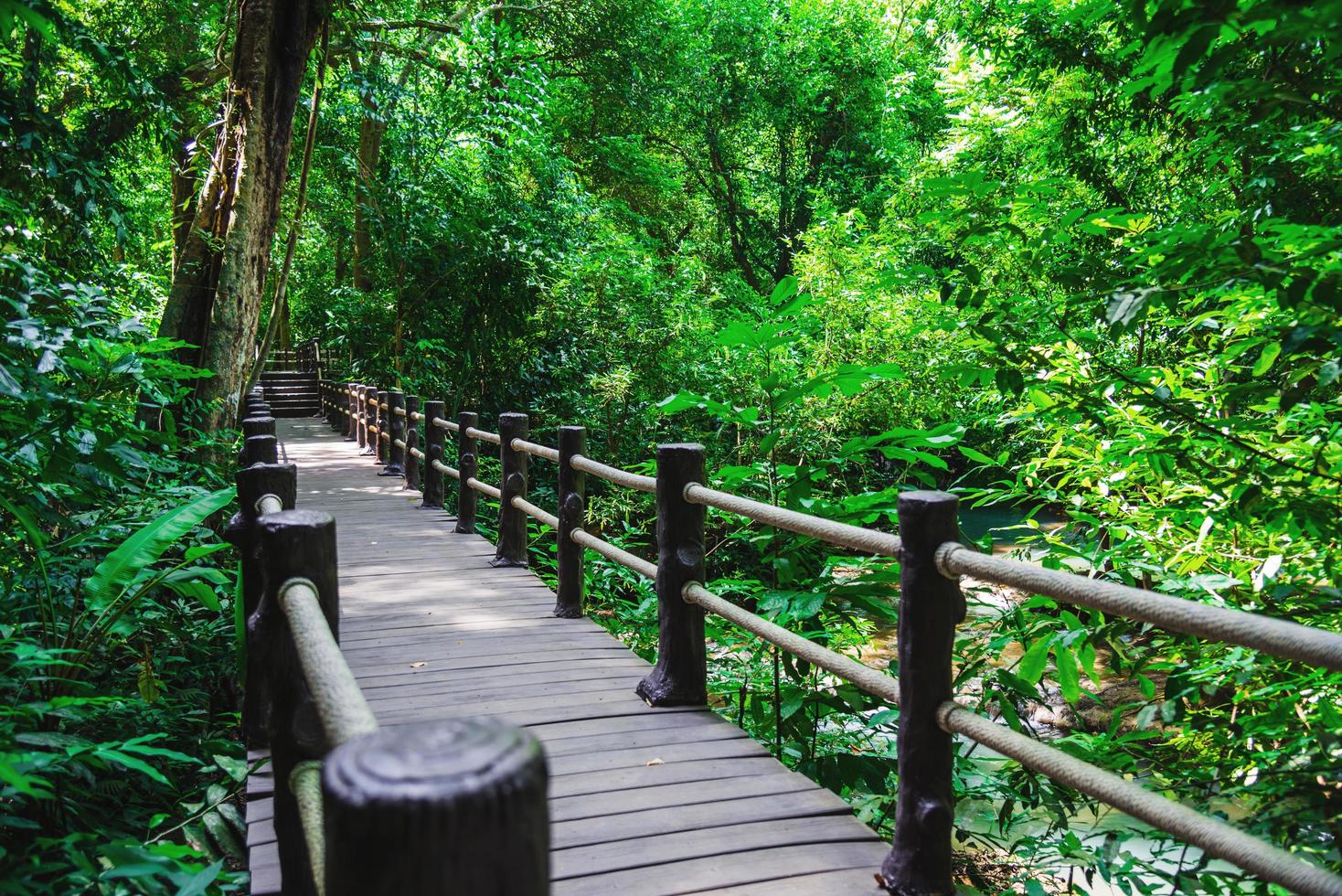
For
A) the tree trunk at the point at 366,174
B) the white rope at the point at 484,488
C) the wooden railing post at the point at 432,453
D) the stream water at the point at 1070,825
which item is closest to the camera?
the stream water at the point at 1070,825

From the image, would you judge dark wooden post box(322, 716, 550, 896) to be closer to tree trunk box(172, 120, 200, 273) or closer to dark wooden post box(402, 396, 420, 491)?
tree trunk box(172, 120, 200, 273)

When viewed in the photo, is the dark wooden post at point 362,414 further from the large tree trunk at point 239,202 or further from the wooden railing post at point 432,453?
the large tree trunk at point 239,202

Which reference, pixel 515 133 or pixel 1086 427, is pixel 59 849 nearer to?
pixel 1086 427

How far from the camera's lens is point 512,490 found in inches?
261

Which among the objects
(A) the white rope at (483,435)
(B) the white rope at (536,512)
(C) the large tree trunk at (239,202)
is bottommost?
(B) the white rope at (536,512)

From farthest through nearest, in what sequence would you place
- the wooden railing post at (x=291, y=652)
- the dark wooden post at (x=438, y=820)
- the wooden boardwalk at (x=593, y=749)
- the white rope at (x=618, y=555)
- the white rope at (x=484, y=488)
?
the white rope at (x=484, y=488) < the white rope at (x=618, y=555) < the wooden boardwalk at (x=593, y=749) < the wooden railing post at (x=291, y=652) < the dark wooden post at (x=438, y=820)

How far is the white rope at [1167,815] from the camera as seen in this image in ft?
4.86

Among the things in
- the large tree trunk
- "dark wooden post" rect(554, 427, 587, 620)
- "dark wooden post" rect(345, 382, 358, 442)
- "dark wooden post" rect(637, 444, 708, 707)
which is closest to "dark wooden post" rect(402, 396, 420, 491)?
the large tree trunk

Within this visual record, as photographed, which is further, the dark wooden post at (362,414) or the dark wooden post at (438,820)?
the dark wooden post at (362,414)

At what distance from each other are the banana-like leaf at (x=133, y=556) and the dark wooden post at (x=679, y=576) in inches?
77.5

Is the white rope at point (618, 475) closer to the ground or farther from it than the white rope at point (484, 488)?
farther from it

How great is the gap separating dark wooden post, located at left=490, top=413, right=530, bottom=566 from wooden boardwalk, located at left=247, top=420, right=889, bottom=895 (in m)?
0.18

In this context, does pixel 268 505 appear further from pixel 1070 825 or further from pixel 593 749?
pixel 1070 825

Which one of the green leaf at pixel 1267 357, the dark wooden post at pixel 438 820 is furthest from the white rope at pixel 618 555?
the dark wooden post at pixel 438 820
